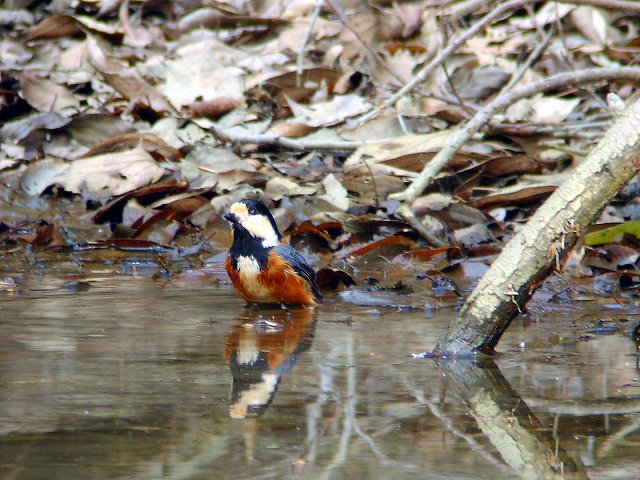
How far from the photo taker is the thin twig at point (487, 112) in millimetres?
5234

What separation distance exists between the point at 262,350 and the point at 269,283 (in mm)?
1289

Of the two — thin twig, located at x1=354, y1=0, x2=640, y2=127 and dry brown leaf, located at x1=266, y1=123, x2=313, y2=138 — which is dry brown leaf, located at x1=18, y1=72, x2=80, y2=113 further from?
thin twig, located at x1=354, y1=0, x2=640, y2=127

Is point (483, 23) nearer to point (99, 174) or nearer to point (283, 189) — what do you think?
point (283, 189)

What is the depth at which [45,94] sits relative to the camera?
7.62 metres

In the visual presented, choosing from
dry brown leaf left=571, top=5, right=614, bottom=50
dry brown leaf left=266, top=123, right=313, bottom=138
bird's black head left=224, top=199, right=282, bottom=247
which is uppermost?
dry brown leaf left=571, top=5, right=614, bottom=50

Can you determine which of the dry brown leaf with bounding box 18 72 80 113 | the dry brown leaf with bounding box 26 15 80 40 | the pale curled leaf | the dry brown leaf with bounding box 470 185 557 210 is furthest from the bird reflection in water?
the dry brown leaf with bounding box 26 15 80 40

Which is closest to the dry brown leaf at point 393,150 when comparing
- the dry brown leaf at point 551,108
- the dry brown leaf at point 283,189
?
the dry brown leaf at point 283,189

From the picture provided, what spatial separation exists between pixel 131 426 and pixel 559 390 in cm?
126

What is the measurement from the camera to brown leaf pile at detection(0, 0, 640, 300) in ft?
19.9

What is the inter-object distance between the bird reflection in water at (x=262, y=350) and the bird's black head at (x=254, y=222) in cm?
46

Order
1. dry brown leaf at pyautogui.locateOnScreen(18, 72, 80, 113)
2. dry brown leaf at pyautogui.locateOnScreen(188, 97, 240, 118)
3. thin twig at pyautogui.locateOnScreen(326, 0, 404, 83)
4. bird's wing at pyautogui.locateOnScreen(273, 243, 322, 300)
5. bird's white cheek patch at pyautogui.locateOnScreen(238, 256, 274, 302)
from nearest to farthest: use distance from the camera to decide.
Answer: bird's white cheek patch at pyautogui.locateOnScreen(238, 256, 274, 302), bird's wing at pyautogui.locateOnScreen(273, 243, 322, 300), thin twig at pyautogui.locateOnScreen(326, 0, 404, 83), dry brown leaf at pyautogui.locateOnScreen(188, 97, 240, 118), dry brown leaf at pyautogui.locateOnScreen(18, 72, 80, 113)

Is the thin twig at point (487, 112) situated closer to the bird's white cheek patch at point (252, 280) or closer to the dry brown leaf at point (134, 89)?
the bird's white cheek patch at point (252, 280)

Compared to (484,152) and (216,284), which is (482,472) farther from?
(484,152)

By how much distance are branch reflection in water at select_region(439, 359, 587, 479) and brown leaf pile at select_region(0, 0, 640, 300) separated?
2.02m
